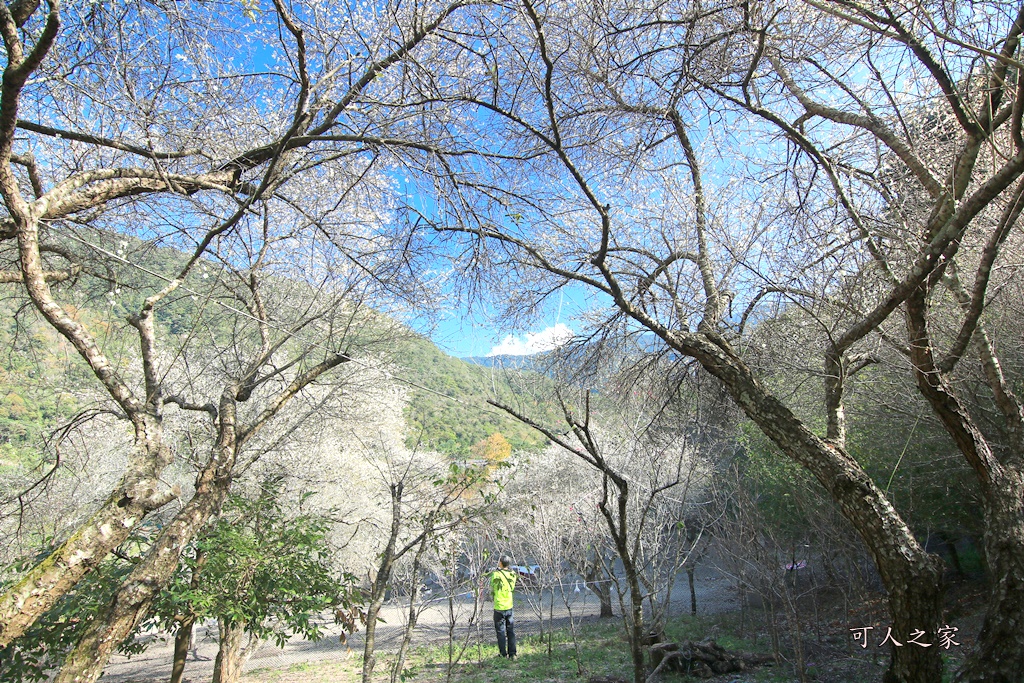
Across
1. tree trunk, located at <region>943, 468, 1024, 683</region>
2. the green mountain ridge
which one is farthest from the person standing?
tree trunk, located at <region>943, 468, 1024, 683</region>

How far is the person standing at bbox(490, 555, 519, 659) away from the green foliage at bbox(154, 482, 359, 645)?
3617 mm

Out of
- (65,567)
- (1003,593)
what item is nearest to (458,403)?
(65,567)

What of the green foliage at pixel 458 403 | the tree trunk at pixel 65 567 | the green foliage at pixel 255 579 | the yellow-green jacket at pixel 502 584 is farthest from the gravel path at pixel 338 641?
the tree trunk at pixel 65 567

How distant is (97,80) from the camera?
301cm

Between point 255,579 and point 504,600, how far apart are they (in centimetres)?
501

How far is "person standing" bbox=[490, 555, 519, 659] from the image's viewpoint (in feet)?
28.1

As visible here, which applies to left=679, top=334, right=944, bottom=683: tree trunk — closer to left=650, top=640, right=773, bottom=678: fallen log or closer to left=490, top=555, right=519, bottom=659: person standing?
left=650, top=640, right=773, bottom=678: fallen log

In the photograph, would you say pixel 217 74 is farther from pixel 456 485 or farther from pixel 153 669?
pixel 153 669

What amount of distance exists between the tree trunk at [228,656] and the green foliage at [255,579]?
4.51 feet

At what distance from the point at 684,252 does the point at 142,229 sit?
3941 mm

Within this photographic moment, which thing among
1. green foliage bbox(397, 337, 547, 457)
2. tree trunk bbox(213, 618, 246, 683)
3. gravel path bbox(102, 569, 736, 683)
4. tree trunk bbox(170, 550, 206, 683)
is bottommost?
gravel path bbox(102, 569, 736, 683)

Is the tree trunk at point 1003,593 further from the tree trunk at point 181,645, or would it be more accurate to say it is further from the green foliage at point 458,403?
the tree trunk at point 181,645

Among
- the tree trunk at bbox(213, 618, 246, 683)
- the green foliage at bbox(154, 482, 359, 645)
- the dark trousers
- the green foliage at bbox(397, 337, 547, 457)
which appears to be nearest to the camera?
the green foliage at bbox(397, 337, 547, 457)

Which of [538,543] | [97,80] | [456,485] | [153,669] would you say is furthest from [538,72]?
[153,669]
